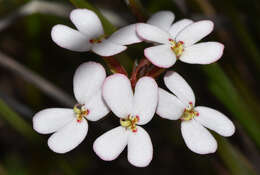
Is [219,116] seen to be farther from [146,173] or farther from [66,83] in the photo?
[66,83]

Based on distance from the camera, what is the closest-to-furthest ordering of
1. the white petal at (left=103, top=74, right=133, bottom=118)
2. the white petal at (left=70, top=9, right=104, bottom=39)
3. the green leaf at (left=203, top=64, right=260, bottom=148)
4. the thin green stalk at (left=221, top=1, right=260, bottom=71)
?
the white petal at (left=103, top=74, right=133, bottom=118) < the white petal at (left=70, top=9, right=104, bottom=39) < the green leaf at (left=203, top=64, right=260, bottom=148) < the thin green stalk at (left=221, top=1, right=260, bottom=71)

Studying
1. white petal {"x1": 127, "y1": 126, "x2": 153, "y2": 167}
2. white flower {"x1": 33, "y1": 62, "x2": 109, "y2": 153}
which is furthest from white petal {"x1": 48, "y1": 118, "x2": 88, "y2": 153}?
white petal {"x1": 127, "y1": 126, "x2": 153, "y2": 167}

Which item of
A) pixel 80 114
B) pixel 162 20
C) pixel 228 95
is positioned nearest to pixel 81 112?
pixel 80 114

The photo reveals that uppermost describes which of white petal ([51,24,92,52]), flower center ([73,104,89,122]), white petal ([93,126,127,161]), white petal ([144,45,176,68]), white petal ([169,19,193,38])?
white petal ([51,24,92,52])

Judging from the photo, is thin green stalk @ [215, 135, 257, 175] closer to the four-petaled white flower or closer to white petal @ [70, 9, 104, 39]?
the four-petaled white flower

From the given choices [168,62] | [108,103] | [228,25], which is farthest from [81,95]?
[228,25]
